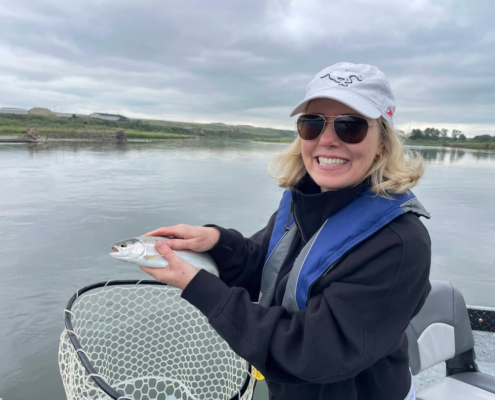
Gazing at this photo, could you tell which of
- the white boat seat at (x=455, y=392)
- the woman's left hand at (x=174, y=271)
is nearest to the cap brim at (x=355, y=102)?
the woman's left hand at (x=174, y=271)

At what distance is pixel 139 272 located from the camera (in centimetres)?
537

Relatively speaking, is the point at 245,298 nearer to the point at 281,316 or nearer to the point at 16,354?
the point at 281,316

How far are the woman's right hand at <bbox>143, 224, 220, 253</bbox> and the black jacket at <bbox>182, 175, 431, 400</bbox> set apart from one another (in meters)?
0.55

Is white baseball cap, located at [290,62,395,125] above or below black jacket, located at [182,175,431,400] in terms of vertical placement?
above

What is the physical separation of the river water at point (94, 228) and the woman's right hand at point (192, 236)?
2.39 ft

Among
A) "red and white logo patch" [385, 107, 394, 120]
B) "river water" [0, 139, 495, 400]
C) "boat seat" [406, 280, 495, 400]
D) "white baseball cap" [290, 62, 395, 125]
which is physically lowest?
"river water" [0, 139, 495, 400]

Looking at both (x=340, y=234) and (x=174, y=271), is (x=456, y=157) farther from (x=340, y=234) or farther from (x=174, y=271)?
(x=174, y=271)

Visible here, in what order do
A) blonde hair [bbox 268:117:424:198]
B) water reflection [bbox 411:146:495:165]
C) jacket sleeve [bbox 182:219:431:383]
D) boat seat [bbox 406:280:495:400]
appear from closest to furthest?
jacket sleeve [bbox 182:219:431:383], blonde hair [bbox 268:117:424:198], boat seat [bbox 406:280:495:400], water reflection [bbox 411:146:495:165]

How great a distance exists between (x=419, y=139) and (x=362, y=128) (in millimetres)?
80452

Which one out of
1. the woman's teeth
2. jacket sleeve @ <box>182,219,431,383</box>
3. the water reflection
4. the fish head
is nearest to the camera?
jacket sleeve @ <box>182,219,431,383</box>

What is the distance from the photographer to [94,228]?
722 centimetres

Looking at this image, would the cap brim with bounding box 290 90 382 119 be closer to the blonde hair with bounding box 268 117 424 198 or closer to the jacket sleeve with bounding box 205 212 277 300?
the blonde hair with bounding box 268 117 424 198

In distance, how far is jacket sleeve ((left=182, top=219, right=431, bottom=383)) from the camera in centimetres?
124

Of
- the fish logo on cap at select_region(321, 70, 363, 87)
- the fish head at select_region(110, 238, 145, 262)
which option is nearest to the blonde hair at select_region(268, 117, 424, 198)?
the fish logo on cap at select_region(321, 70, 363, 87)
